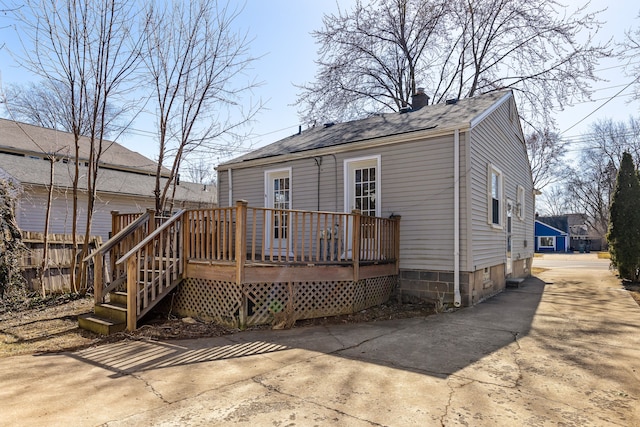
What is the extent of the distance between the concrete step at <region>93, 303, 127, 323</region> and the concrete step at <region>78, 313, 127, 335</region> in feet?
0.30

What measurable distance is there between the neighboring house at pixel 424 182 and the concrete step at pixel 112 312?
2.44 m

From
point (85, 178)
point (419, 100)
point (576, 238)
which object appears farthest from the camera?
point (576, 238)

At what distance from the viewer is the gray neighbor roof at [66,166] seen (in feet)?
40.0

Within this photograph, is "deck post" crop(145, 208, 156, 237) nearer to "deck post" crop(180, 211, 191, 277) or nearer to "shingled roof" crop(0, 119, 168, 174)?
"deck post" crop(180, 211, 191, 277)

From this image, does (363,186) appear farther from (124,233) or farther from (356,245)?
(124,233)

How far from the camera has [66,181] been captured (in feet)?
41.9

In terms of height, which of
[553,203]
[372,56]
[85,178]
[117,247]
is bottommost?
[117,247]

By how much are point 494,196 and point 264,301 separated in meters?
6.18

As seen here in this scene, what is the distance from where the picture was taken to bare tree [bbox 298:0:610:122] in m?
15.8

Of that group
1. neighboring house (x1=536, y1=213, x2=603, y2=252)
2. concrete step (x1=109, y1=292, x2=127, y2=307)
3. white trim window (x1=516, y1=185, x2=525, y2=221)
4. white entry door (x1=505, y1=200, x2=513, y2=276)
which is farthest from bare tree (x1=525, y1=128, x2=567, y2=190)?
concrete step (x1=109, y1=292, x2=127, y2=307)

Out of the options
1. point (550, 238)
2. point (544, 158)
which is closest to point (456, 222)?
point (544, 158)

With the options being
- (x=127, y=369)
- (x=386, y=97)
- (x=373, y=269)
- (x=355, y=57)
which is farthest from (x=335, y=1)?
(x=127, y=369)

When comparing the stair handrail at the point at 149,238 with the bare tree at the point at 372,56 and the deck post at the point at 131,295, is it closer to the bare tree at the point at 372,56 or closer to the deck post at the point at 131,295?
the deck post at the point at 131,295

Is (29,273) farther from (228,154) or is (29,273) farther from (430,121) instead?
(430,121)
